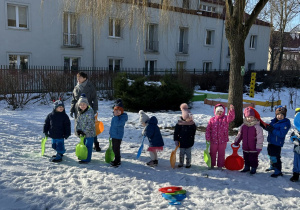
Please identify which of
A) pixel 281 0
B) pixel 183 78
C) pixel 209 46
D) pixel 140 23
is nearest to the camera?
pixel 140 23

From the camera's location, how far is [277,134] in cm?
455

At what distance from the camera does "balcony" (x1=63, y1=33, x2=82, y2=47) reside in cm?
1839

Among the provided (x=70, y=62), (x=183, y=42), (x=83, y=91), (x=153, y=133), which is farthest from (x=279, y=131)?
(x=183, y=42)

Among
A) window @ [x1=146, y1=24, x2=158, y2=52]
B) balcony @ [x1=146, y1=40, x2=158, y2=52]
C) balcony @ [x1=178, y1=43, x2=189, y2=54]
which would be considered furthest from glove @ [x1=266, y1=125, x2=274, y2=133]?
balcony @ [x1=178, y1=43, x2=189, y2=54]

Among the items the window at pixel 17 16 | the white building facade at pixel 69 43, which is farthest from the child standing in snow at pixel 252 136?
the window at pixel 17 16

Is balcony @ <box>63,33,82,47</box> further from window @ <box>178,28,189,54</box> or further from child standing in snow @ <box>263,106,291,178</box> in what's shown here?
child standing in snow @ <box>263,106,291,178</box>

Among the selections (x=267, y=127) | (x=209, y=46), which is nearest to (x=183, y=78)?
(x=267, y=127)

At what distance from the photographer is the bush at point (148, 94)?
36.2 feet

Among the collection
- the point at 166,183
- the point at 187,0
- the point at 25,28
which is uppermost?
the point at 25,28

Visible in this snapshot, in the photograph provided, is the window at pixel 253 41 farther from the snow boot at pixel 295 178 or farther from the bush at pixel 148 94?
the snow boot at pixel 295 178

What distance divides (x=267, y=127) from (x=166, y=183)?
1897mm

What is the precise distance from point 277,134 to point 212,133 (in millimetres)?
1043

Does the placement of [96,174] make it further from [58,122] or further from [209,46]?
[209,46]

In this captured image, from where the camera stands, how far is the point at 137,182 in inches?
174
